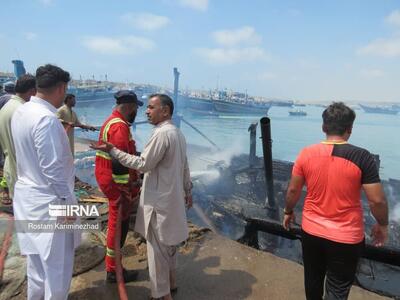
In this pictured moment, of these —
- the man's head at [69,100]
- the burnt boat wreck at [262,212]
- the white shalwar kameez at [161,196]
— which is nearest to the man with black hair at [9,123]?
the white shalwar kameez at [161,196]

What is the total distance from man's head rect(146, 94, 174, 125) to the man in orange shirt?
51.6 inches

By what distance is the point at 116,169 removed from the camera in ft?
10.6

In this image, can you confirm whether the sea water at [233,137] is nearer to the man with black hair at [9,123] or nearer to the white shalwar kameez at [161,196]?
the man with black hair at [9,123]

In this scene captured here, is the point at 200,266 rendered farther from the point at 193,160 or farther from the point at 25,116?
the point at 193,160

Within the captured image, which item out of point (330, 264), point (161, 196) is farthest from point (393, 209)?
point (161, 196)

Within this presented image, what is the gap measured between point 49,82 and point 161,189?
132cm

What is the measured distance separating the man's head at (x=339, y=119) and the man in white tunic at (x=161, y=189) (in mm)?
1321

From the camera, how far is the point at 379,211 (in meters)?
2.34

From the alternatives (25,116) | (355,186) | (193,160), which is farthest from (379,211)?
(193,160)

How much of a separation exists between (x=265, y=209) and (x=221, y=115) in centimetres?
6329

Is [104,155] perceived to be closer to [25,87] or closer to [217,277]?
[25,87]

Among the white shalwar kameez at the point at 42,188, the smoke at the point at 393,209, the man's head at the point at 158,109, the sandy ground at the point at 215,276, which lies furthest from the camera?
the smoke at the point at 393,209

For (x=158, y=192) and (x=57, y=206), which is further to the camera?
(x=158, y=192)

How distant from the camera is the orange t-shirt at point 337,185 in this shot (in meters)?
2.30
